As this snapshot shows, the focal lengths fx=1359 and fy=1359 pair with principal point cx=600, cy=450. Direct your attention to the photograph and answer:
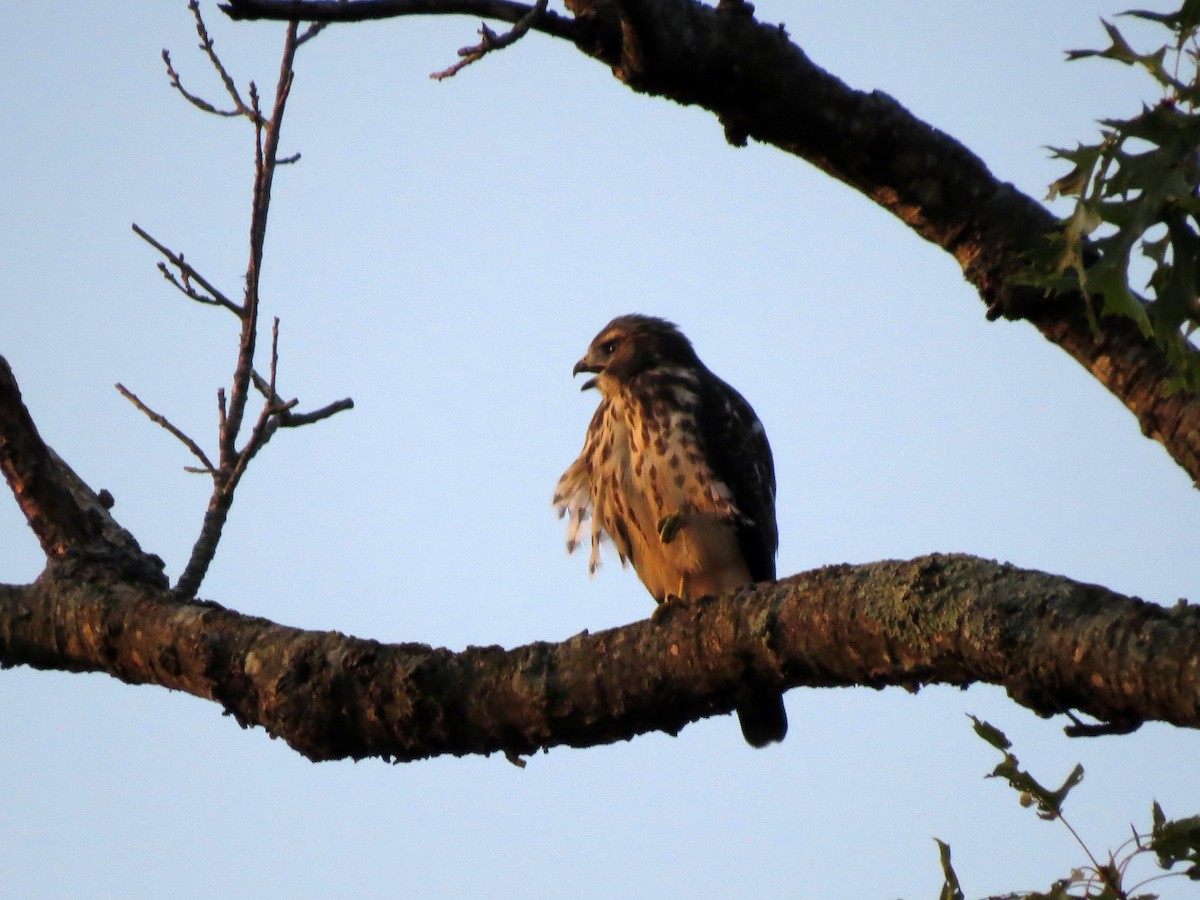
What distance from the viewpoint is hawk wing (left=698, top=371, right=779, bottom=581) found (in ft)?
20.2

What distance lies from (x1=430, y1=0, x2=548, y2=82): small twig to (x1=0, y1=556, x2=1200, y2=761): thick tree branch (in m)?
1.36

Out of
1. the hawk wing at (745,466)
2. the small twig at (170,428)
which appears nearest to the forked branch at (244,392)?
the small twig at (170,428)

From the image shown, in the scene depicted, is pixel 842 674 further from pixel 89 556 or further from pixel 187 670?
pixel 89 556

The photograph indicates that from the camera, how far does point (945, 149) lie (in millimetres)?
3680

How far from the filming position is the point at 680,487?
6.00 metres

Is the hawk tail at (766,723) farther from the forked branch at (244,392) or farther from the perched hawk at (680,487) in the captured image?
the forked branch at (244,392)

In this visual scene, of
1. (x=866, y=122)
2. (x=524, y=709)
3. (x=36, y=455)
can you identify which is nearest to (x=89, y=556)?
(x=36, y=455)

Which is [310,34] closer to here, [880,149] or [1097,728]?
[880,149]

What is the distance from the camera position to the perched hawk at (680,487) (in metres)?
6.01

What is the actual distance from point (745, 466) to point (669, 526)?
0.70 m

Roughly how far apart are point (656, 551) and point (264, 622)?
9.51 ft

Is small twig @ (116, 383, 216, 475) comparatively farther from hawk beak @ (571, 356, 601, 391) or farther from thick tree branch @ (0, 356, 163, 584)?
hawk beak @ (571, 356, 601, 391)

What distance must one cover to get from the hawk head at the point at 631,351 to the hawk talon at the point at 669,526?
1054 mm

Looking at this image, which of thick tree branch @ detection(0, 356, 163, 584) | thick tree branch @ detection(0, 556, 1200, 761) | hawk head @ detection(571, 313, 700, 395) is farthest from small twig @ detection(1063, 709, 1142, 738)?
hawk head @ detection(571, 313, 700, 395)
